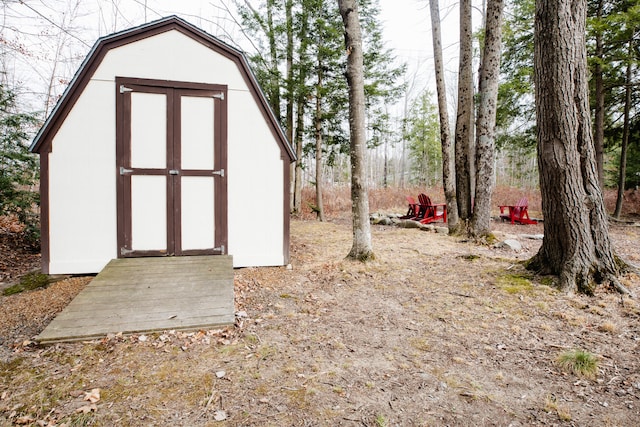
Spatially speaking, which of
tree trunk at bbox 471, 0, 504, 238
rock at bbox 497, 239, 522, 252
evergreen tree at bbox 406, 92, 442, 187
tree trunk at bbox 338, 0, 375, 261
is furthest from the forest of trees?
evergreen tree at bbox 406, 92, 442, 187

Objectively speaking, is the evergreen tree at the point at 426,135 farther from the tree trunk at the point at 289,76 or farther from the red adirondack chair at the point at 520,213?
the tree trunk at the point at 289,76

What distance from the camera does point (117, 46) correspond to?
4.95m

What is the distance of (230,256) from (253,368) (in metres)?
2.94

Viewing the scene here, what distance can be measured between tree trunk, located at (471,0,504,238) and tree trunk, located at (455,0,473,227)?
2.67 ft

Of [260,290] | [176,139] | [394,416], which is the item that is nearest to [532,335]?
[394,416]

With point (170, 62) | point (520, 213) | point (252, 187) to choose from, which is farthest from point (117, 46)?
point (520, 213)

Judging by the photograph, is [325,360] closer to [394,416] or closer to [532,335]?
[394,416]

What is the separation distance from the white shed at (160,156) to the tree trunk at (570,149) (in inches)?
157

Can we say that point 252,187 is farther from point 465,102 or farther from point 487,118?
point 465,102

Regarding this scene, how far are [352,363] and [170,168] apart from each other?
425cm

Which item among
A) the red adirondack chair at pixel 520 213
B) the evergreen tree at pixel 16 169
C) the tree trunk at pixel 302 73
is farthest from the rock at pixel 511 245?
the evergreen tree at pixel 16 169

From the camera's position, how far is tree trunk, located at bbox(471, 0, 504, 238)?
23.1 feet

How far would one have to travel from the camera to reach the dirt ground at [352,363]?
81.5 inches

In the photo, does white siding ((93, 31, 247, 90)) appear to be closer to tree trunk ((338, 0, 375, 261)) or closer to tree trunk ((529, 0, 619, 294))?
tree trunk ((338, 0, 375, 261))
